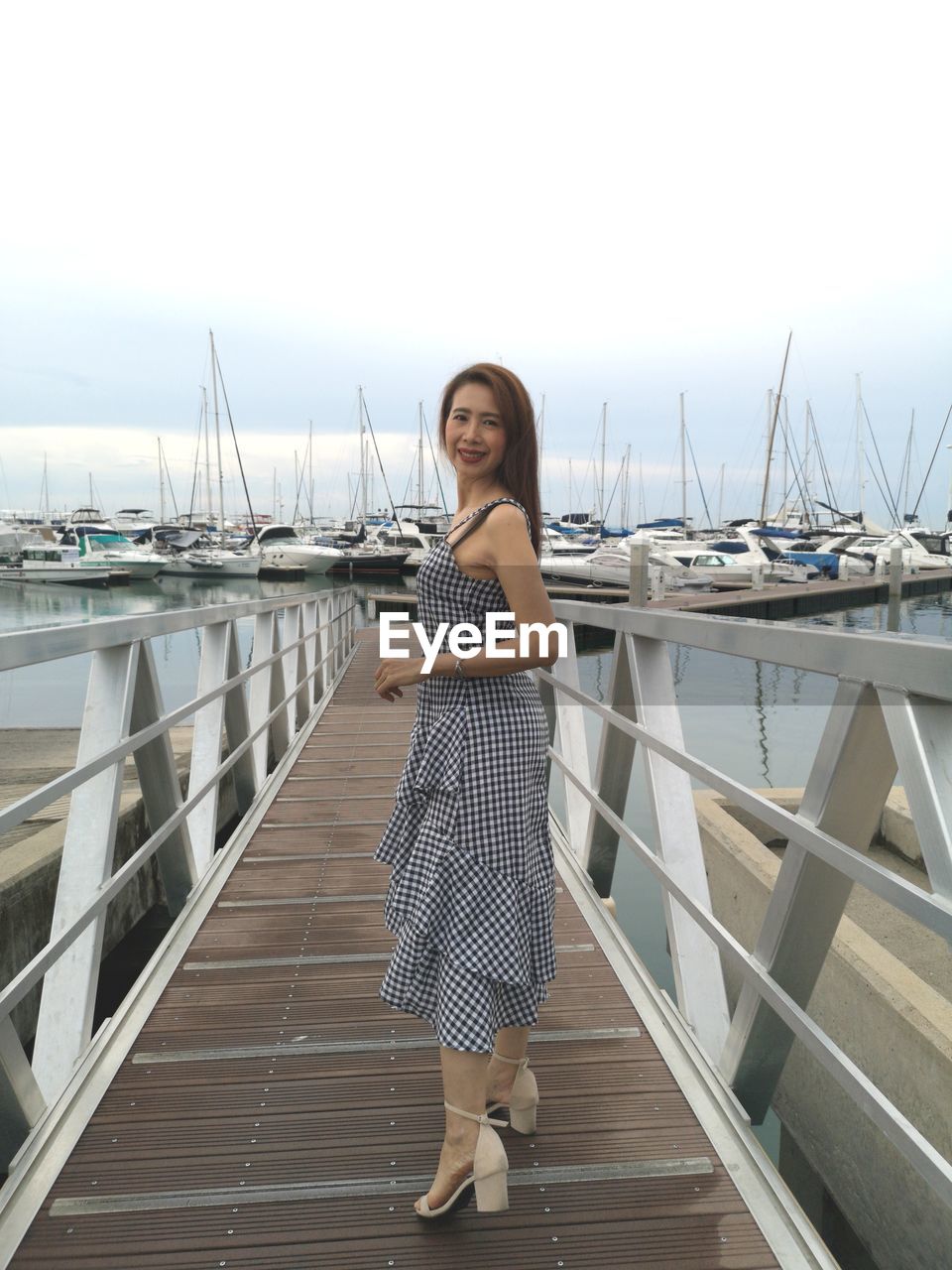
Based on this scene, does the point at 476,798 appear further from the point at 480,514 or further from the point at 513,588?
the point at 480,514

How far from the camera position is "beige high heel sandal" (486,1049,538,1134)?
1902 millimetres

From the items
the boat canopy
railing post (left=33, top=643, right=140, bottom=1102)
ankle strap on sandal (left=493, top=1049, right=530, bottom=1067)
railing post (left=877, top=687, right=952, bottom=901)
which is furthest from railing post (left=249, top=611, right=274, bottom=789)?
the boat canopy

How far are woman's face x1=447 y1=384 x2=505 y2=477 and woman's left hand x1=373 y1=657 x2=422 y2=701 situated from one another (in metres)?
0.39

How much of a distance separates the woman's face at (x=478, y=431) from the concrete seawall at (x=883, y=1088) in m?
2.35

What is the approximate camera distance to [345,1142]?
6.15ft

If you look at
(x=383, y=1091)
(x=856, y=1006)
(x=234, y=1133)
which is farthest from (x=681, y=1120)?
(x=856, y=1006)

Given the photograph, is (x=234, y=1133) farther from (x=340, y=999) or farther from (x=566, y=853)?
(x=566, y=853)

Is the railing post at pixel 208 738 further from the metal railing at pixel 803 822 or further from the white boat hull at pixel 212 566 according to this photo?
the white boat hull at pixel 212 566

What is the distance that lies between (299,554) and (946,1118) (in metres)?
41.8

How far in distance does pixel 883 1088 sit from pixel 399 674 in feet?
8.04

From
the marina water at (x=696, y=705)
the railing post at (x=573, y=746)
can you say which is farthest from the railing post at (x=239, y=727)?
the railing post at (x=573, y=746)

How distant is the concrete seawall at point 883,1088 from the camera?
2682mm

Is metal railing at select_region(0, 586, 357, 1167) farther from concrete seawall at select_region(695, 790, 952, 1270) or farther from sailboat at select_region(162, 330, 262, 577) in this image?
sailboat at select_region(162, 330, 262, 577)

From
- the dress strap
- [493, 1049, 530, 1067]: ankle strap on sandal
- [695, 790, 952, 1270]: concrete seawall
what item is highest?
the dress strap
